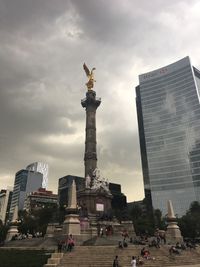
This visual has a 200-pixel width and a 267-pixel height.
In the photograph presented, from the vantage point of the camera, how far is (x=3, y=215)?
186 metres

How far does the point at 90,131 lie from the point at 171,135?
228ft

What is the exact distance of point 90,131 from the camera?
56250 millimetres

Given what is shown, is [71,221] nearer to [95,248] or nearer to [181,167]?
[95,248]

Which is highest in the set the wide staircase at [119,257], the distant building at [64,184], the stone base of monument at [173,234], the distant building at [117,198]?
the distant building at [64,184]

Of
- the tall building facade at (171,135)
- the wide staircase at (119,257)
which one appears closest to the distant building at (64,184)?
the tall building facade at (171,135)

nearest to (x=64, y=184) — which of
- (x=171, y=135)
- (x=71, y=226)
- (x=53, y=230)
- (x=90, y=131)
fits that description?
(x=171, y=135)

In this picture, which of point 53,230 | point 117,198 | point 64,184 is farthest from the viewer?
point 64,184

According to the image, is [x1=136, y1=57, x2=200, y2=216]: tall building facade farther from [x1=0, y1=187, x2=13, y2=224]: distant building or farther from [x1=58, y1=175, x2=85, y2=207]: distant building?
[x1=0, y1=187, x2=13, y2=224]: distant building

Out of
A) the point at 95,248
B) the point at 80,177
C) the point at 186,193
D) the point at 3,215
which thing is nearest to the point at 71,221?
the point at 95,248

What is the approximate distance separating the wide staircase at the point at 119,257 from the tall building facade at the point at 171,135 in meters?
83.1

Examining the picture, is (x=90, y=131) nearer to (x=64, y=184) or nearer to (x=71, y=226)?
(x=71, y=226)

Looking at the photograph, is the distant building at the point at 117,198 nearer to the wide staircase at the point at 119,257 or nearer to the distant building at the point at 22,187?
the wide staircase at the point at 119,257

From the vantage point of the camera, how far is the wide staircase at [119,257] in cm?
2305

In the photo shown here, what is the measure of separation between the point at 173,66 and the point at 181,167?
49.5 meters
